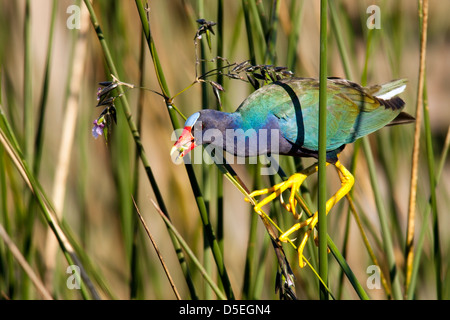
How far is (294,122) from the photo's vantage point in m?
1.40

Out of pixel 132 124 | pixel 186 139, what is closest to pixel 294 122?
pixel 186 139

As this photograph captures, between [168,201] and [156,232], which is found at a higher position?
[168,201]

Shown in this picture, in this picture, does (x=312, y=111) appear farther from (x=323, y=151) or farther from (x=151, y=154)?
(x=151, y=154)

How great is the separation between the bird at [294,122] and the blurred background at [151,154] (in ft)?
0.76

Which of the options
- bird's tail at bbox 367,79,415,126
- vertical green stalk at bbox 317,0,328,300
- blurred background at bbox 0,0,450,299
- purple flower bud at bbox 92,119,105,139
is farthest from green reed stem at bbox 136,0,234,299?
bird's tail at bbox 367,79,415,126

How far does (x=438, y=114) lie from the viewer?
103 inches

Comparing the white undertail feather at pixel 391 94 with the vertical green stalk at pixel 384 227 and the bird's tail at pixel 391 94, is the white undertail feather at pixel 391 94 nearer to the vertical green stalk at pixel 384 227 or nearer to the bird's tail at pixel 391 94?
the bird's tail at pixel 391 94

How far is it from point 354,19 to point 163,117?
3.52 ft

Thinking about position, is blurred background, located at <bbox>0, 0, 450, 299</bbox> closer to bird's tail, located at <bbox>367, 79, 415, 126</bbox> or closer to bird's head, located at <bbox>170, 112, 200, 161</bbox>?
bird's tail, located at <bbox>367, 79, 415, 126</bbox>

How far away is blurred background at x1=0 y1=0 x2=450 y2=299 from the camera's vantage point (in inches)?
68.5

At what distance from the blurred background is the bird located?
9.1 inches
